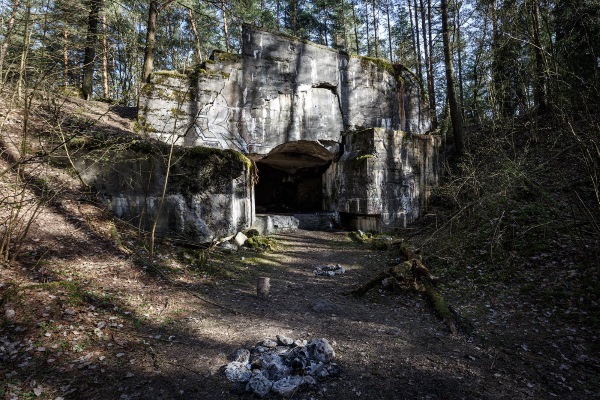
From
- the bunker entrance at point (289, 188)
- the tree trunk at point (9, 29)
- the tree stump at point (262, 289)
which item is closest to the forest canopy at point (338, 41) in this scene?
the tree trunk at point (9, 29)

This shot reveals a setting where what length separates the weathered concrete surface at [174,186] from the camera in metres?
5.96

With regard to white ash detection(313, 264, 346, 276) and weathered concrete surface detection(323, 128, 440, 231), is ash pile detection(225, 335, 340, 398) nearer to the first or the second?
white ash detection(313, 264, 346, 276)

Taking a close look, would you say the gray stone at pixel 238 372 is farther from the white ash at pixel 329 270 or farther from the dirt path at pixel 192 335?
the white ash at pixel 329 270

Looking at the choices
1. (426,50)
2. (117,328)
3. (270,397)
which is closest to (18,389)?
(117,328)

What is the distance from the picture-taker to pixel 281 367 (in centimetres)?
281

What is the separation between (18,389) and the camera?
2369 millimetres

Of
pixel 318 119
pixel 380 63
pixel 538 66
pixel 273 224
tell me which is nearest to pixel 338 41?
pixel 380 63

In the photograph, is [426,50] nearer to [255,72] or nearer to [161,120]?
[255,72]

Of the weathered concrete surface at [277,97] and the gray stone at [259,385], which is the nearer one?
the gray stone at [259,385]

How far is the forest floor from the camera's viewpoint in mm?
2666

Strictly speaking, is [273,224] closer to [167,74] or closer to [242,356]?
[167,74]

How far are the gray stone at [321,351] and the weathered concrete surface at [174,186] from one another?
12.8ft

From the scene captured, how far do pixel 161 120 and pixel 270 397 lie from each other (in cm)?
863

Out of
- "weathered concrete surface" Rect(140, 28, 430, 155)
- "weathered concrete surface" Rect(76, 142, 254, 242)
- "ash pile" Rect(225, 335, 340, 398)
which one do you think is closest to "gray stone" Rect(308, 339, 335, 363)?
"ash pile" Rect(225, 335, 340, 398)
